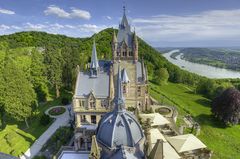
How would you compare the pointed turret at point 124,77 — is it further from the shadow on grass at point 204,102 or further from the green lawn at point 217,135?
the shadow on grass at point 204,102

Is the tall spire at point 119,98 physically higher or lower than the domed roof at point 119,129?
higher

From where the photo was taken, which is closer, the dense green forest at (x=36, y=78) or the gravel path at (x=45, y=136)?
the gravel path at (x=45, y=136)

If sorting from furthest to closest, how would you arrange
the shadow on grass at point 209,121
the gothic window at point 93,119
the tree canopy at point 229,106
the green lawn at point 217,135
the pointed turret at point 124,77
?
the shadow on grass at point 209,121
the tree canopy at point 229,106
the green lawn at point 217,135
the pointed turret at point 124,77
the gothic window at point 93,119

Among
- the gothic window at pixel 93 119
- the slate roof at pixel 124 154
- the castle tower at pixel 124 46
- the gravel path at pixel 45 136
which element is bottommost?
the gravel path at pixel 45 136

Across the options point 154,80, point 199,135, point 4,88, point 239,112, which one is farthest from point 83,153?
point 154,80

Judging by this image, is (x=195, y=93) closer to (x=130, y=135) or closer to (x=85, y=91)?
(x=85, y=91)

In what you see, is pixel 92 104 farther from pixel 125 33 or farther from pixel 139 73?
pixel 125 33

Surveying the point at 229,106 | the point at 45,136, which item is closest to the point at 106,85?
the point at 45,136

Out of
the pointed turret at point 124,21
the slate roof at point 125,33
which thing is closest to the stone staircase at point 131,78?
the slate roof at point 125,33

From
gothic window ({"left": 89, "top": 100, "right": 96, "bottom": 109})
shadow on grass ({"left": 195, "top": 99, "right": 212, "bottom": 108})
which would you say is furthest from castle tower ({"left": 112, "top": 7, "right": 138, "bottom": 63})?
shadow on grass ({"left": 195, "top": 99, "right": 212, "bottom": 108})
